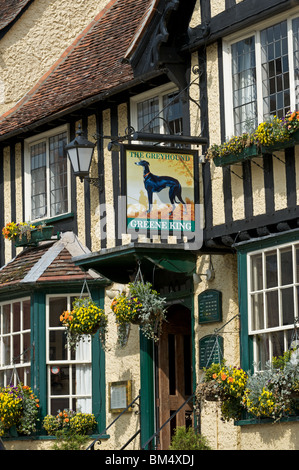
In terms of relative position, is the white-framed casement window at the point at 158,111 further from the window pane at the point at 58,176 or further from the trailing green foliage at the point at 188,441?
the trailing green foliage at the point at 188,441

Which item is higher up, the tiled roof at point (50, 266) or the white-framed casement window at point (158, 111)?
the white-framed casement window at point (158, 111)

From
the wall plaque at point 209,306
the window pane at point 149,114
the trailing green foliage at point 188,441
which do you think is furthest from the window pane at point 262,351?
the window pane at point 149,114

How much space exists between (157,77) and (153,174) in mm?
2134

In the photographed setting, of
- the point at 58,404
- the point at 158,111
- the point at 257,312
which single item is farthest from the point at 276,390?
the point at 158,111

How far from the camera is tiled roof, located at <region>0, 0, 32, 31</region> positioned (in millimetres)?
21266

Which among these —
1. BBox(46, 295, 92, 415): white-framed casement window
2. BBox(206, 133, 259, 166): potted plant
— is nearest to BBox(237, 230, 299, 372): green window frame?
BBox(206, 133, 259, 166): potted plant

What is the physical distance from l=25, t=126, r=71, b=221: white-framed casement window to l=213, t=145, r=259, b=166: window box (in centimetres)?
416

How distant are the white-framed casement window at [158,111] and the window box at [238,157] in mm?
1431

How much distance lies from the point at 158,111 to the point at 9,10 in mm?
6423

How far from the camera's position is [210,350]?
596 inches

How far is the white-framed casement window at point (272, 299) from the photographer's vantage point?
45.4 feet

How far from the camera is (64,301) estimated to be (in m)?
17.7

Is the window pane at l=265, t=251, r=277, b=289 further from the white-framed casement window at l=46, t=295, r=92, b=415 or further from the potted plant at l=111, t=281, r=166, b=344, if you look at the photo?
the white-framed casement window at l=46, t=295, r=92, b=415
